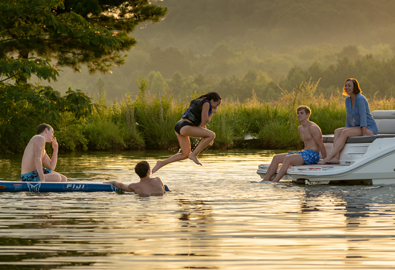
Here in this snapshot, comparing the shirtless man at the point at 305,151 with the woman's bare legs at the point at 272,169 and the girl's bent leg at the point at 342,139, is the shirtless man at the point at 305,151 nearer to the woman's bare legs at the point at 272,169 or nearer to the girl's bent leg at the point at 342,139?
the woman's bare legs at the point at 272,169

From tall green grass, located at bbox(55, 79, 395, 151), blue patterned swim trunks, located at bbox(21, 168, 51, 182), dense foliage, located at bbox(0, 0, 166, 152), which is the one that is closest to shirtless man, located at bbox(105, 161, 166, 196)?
blue patterned swim trunks, located at bbox(21, 168, 51, 182)

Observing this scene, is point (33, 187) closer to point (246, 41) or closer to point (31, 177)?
point (31, 177)

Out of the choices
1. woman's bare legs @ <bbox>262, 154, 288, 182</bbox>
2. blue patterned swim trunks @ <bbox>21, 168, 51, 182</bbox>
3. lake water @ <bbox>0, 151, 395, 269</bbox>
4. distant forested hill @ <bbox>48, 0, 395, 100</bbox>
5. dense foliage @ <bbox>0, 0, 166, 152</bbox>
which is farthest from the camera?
distant forested hill @ <bbox>48, 0, 395, 100</bbox>

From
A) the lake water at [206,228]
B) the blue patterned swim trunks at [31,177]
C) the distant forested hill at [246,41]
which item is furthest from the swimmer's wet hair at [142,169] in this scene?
the distant forested hill at [246,41]

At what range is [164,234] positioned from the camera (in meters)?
5.49

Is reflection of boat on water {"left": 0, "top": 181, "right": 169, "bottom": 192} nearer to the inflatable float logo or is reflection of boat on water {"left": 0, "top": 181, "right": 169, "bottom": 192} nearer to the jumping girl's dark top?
the inflatable float logo

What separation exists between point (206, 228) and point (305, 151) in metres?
4.85

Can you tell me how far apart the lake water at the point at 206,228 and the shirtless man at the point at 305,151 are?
42cm

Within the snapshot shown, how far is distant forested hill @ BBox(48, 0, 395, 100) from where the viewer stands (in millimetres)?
111688

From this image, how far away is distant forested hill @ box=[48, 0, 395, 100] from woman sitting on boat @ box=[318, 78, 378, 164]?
8524 cm

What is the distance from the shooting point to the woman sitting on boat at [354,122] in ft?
32.8

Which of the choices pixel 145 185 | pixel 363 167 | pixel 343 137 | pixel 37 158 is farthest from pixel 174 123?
pixel 145 185

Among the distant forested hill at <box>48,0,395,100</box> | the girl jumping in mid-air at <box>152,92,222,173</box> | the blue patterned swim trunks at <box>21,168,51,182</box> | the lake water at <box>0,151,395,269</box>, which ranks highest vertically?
the distant forested hill at <box>48,0,395,100</box>

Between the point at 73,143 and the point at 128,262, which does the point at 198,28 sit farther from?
the point at 128,262
